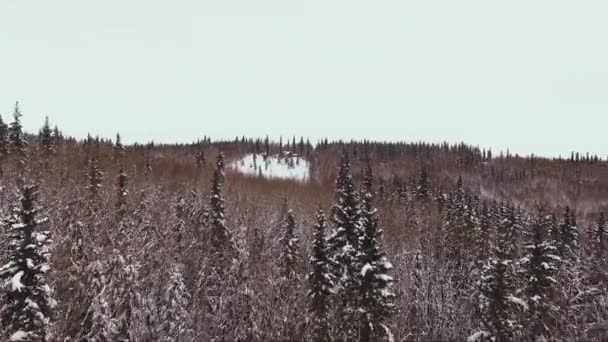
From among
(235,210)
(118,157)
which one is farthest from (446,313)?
(118,157)

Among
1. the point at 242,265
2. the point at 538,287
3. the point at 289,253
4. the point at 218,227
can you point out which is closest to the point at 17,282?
the point at 289,253

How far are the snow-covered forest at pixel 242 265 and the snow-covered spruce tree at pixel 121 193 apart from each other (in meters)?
0.11

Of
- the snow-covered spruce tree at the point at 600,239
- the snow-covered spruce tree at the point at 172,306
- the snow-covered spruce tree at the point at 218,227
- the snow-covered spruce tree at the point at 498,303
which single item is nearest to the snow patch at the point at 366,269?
the snow-covered spruce tree at the point at 498,303

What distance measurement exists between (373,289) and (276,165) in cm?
15738

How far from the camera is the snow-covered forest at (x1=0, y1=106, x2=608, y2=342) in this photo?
49.1ft

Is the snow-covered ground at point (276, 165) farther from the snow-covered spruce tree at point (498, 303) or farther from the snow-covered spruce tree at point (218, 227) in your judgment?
the snow-covered spruce tree at point (498, 303)

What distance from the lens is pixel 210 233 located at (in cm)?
3002

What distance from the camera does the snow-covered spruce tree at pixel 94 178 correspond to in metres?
28.0

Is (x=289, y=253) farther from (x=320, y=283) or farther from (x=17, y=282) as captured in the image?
(x=17, y=282)

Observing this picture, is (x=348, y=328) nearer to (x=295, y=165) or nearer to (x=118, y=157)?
(x=118, y=157)

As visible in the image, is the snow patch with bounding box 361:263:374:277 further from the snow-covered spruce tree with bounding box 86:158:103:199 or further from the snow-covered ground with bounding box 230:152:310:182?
the snow-covered ground with bounding box 230:152:310:182

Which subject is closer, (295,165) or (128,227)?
(128,227)

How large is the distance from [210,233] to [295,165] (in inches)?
5743

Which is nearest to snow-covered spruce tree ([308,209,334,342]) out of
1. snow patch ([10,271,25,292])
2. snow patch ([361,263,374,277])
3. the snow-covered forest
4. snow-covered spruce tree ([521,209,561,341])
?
the snow-covered forest
